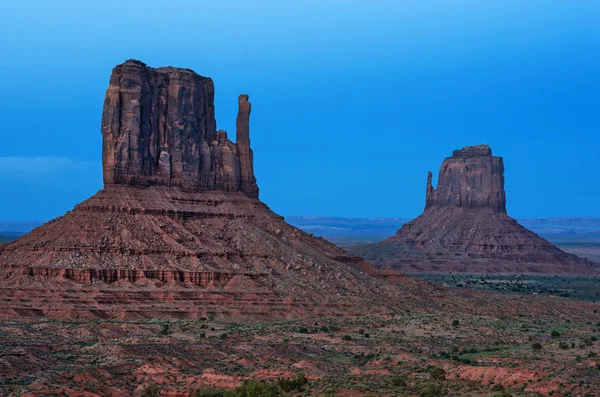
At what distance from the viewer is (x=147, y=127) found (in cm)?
11231

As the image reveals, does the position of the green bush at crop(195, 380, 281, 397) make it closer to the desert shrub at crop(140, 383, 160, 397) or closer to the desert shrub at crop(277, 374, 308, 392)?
the desert shrub at crop(277, 374, 308, 392)

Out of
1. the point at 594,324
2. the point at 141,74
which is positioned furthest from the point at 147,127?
the point at 594,324

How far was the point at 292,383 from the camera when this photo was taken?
58750 mm

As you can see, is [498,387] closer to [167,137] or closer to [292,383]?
[292,383]

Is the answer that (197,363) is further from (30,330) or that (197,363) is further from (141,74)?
(141,74)

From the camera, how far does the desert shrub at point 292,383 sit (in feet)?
192

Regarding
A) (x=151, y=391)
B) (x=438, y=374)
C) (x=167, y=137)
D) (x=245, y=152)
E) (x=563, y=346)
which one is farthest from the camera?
(x=245, y=152)

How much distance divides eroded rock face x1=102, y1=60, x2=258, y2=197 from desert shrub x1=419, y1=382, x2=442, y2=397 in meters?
59.2

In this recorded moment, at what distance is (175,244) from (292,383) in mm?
47524

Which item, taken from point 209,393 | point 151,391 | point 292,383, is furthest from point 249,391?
point 151,391

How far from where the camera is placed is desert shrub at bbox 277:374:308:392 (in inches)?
2298

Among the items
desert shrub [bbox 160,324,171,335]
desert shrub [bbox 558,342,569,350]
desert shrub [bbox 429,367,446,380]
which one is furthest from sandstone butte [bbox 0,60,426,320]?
desert shrub [bbox 429,367,446,380]

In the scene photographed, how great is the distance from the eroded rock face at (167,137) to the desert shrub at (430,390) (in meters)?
59.2

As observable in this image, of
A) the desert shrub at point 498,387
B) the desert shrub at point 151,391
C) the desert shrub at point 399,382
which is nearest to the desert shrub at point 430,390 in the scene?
the desert shrub at point 399,382
